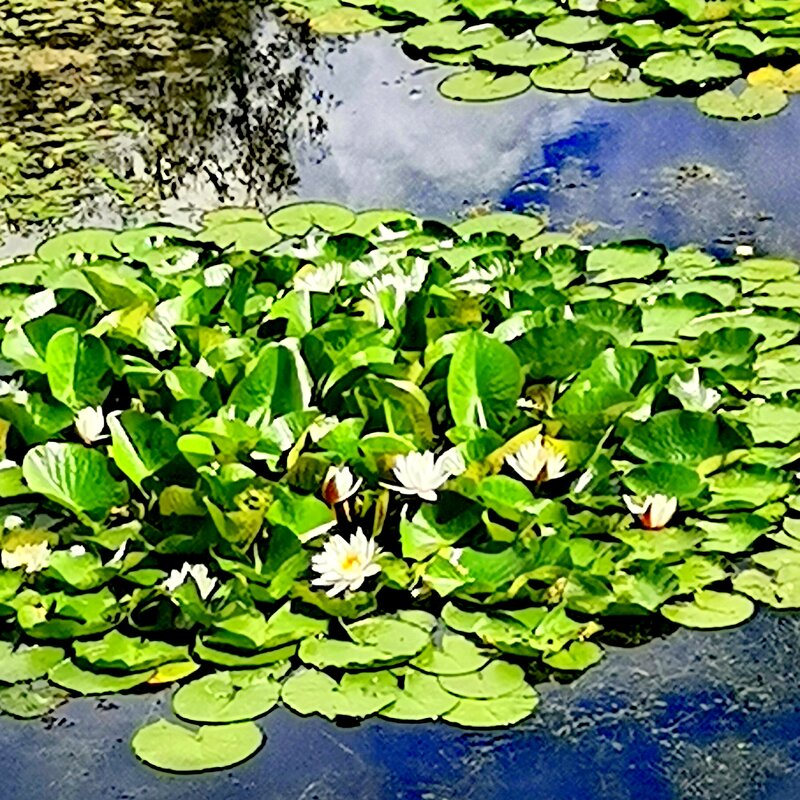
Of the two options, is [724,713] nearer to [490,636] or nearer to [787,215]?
[490,636]

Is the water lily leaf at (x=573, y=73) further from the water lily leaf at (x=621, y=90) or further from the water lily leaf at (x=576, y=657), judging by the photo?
the water lily leaf at (x=576, y=657)

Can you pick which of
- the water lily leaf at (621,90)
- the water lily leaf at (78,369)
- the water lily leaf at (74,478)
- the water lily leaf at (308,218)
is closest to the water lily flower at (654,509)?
the water lily leaf at (74,478)

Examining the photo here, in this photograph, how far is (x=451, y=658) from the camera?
224cm

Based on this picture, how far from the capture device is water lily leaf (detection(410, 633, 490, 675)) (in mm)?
2227

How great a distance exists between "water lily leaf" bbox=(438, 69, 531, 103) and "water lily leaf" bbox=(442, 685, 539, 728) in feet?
6.90

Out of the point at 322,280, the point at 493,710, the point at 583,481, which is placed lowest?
the point at 493,710

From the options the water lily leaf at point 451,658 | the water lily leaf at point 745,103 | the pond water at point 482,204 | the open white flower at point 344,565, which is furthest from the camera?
the water lily leaf at point 745,103

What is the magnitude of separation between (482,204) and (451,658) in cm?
146

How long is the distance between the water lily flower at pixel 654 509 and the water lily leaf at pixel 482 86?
1778mm

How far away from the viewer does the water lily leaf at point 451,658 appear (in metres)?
2.23

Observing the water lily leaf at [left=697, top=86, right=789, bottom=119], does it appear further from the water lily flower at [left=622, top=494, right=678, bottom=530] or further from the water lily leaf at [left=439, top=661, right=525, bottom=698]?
the water lily leaf at [left=439, top=661, right=525, bottom=698]

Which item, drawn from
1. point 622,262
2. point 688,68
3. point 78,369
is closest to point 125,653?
point 78,369

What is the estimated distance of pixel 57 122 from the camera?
407 cm

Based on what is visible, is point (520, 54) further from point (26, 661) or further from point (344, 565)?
point (26, 661)
